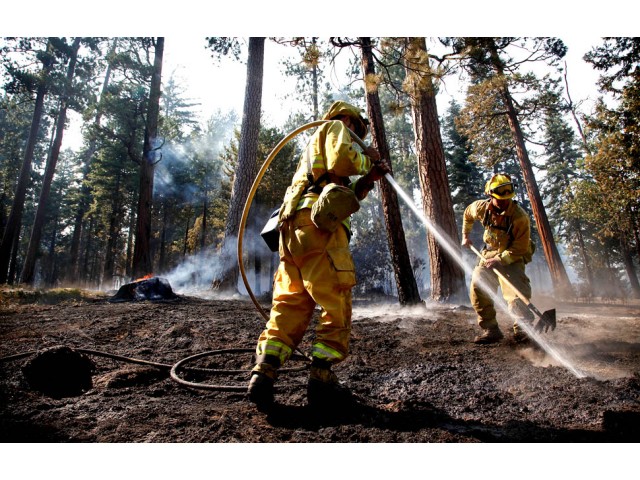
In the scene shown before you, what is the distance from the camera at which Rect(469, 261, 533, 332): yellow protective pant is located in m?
4.16

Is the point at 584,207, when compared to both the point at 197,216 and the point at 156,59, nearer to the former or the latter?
the point at 156,59

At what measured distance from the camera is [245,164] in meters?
9.81

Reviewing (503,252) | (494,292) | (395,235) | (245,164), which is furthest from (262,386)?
(245,164)

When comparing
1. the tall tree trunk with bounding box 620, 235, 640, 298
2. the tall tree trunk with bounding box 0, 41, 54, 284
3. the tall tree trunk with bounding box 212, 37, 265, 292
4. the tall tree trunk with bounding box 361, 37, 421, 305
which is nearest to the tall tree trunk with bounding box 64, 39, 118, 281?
the tall tree trunk with bounding box 0, 41, 54, 284

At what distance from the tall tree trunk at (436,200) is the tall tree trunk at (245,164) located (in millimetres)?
4466

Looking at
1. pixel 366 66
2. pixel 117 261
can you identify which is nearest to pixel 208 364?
pixel 366 66

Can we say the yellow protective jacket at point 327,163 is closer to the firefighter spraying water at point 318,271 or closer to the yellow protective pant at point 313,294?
the firefighter spraying water at point 318,271

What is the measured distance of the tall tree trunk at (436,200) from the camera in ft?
23.7

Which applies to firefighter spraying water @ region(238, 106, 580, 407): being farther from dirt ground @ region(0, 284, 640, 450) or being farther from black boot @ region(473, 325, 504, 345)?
black boot @ region(473, 325, 504, 345)

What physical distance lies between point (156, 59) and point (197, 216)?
15929 mm

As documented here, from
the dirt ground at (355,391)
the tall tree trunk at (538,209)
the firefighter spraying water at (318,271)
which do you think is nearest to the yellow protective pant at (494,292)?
the dirt ground at (355,391)

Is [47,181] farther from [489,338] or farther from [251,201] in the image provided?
[489,338]

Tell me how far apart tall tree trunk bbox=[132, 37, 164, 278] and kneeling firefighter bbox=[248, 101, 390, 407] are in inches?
442

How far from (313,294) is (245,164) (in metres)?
8.12
